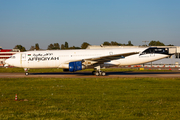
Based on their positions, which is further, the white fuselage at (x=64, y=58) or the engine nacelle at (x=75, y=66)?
the white fuselage at (x=64, y=58)

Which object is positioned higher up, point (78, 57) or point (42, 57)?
point (42, 57)

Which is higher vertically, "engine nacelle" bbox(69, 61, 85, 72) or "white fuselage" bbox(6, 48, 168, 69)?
"white fuselage" bbox(6, 48, 168, 69)

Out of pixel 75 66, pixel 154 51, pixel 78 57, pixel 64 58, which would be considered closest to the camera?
pixel 75 66

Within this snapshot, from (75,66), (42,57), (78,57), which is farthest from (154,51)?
(42,57)

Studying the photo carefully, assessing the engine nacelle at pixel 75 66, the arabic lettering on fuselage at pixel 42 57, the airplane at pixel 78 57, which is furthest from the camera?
the arabic lettering on fuselage at pixel 42 57

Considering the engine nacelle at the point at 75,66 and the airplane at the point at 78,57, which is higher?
the airplane at the point at 78,57

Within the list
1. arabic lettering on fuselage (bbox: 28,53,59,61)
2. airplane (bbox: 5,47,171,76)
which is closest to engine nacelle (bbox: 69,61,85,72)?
airplane (bbox: 5,47,171,76)

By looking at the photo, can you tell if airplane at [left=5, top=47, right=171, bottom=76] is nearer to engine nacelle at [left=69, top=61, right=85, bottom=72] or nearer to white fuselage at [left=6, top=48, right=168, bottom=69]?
white fuselage at [left=6, top=48, right=168, bottom=69]

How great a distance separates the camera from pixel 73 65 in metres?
28.7

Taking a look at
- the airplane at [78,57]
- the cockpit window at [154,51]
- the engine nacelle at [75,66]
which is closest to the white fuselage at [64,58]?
the airplane at [78,57]

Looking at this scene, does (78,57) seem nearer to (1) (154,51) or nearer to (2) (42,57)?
(2) (42,57)

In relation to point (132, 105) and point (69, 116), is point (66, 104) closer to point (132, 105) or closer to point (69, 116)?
point (69, 116)

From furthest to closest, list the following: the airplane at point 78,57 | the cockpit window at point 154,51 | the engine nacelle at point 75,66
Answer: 1. the cockpit window at point 154,51
2. the airplane at point 78,57
3. the engine nacelle at point 75,66

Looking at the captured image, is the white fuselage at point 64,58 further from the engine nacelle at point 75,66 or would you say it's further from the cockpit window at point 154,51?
the engine nacelle at point 75,66
